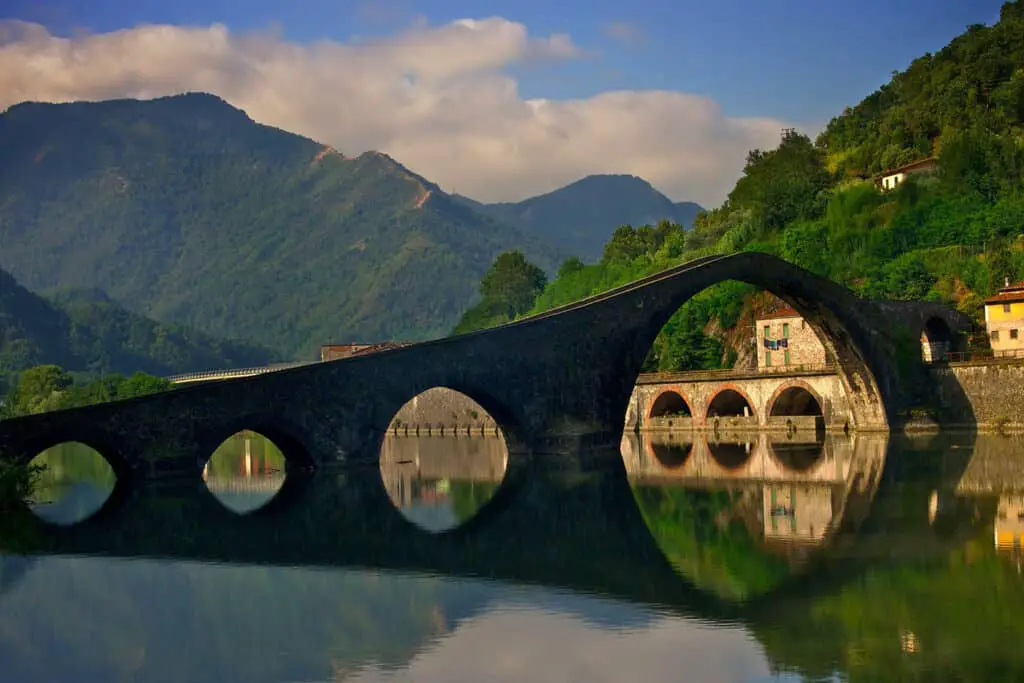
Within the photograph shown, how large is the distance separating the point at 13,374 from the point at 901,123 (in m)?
108

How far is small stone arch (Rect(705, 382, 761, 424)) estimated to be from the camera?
63.9 meters

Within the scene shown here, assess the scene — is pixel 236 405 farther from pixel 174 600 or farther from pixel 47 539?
pixel 174 600

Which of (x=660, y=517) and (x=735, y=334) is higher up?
(x=735, y=334)

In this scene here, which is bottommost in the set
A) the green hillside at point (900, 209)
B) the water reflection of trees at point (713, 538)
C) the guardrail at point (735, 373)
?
the water reflection of trees at point (713, 538)

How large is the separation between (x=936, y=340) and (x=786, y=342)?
7.78 meters

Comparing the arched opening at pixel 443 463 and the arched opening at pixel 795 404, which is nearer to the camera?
the arched opening at pixel 443 463

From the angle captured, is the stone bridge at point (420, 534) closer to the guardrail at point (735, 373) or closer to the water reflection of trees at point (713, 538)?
the water reflection of trees at point (713, 538)

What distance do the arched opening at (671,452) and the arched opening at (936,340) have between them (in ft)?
43.5

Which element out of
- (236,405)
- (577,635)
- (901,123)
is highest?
(901,123)

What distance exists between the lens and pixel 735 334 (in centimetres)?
7588

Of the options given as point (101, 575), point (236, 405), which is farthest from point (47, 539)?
point (236, 405)

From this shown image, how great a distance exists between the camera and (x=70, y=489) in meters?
41.0

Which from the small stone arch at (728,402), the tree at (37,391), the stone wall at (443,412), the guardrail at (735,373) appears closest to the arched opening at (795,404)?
the guardrail at (735,373)

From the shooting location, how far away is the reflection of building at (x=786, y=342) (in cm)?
6356
